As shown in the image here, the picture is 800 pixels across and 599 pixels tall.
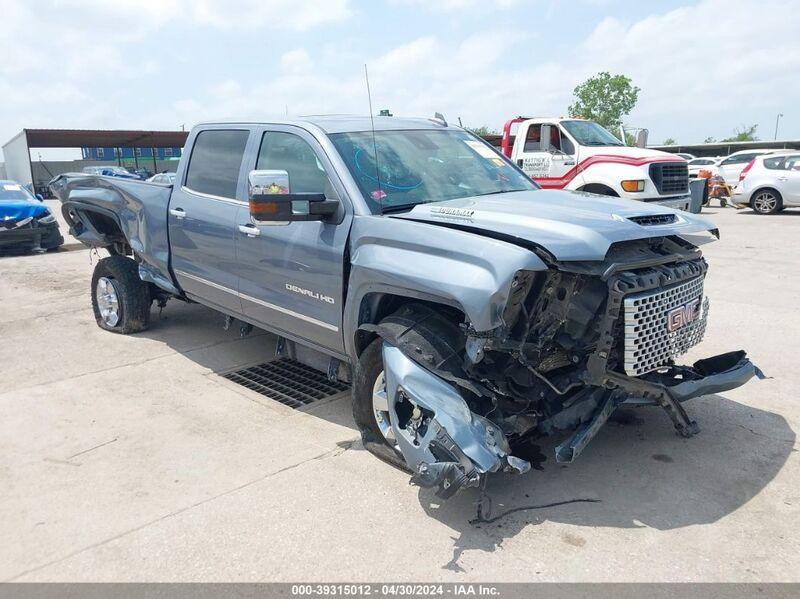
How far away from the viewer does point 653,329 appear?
130 inches

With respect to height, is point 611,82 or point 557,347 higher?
point 611,82

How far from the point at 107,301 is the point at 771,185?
54.9ft

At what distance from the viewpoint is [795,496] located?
11.1 feet

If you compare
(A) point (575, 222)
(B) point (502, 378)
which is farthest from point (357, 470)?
(A) point (575, 222)

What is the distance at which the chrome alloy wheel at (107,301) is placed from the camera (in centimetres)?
668

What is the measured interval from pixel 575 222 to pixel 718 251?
8.93 metres

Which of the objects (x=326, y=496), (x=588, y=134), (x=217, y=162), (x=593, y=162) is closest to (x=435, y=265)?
(x=326, y=496)

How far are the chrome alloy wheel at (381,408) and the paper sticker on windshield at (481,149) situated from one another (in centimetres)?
204

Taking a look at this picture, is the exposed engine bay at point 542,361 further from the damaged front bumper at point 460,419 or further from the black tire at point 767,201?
the black tire at point 767,201

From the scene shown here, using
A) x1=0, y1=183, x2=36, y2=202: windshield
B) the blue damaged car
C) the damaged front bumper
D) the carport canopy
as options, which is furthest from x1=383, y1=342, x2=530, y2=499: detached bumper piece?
the carport canopy

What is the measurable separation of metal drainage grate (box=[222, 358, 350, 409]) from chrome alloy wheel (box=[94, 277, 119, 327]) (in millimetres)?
1961

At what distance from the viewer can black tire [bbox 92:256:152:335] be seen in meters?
6.53
